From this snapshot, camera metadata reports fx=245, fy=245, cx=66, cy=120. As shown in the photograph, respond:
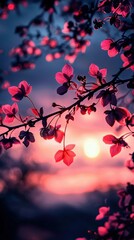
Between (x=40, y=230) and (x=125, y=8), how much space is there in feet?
42.6

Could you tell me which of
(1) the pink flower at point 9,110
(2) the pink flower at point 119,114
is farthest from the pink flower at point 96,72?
(1) the pink flower at point 9,110

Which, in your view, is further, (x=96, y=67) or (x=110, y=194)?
(x=110, y=194)

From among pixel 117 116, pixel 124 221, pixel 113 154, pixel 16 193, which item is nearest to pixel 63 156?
pixel 113 154

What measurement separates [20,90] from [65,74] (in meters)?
0.42

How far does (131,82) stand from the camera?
1.82 m

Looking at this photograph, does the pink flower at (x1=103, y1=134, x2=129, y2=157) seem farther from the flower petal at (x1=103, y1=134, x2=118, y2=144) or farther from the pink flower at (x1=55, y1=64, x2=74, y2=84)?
the pink flower at (x1=55, y1=64, x2=74, y2=84)

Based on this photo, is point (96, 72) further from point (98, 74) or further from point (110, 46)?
point (110, 46)

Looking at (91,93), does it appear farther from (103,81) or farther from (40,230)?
(40,230)

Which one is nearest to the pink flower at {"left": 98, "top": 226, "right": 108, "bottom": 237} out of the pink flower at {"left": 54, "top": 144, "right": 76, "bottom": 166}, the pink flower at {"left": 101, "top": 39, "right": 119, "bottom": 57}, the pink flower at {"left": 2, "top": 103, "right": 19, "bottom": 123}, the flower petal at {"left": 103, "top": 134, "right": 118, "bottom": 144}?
the pink flower at {"left": 54, "top": 144, "right": 76, "bottom": 166}

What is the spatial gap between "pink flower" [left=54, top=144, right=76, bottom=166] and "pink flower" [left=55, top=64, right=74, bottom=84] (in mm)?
560

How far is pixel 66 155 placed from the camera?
2.11 m

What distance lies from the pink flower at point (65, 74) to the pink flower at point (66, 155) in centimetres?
56

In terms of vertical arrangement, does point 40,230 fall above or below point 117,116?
above

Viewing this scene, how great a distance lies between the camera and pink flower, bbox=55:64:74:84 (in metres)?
2.03
